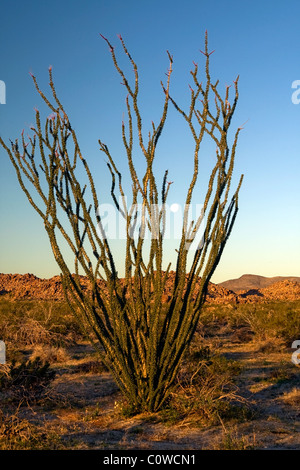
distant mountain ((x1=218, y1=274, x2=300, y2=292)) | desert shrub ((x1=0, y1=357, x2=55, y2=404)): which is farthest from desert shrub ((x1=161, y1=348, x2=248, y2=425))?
distant mountain ((x1=218, y1=274, x2=300, y2=292))

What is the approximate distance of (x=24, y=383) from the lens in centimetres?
677

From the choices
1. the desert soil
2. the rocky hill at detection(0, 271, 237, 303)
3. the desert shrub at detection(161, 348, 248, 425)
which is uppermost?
the rocky hill at detection(0, 271, 237, 303)

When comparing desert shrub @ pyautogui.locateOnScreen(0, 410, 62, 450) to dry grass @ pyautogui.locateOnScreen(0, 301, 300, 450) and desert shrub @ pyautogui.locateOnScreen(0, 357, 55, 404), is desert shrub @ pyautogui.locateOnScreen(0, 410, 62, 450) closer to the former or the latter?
dry grass @ pyautogui.locateOnScreen(0, 301, 300, 450)

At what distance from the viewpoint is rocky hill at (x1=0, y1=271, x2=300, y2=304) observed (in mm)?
33188

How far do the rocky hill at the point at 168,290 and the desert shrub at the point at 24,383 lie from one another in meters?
23.3

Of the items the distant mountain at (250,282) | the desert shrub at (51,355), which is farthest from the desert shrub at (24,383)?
the distant mountain at (250,282)

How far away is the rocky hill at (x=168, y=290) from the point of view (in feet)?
109

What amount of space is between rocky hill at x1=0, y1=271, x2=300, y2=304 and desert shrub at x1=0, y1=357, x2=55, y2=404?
918 inches

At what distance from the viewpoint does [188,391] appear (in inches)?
235

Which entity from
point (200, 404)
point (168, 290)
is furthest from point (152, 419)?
point (168, 290)

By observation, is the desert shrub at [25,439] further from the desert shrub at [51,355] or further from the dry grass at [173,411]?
the desert shrub at [51,355]

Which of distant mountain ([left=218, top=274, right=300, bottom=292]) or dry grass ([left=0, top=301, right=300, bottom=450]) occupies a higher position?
distant mountain ([left=218, top=274, right=300, bottom=292])
